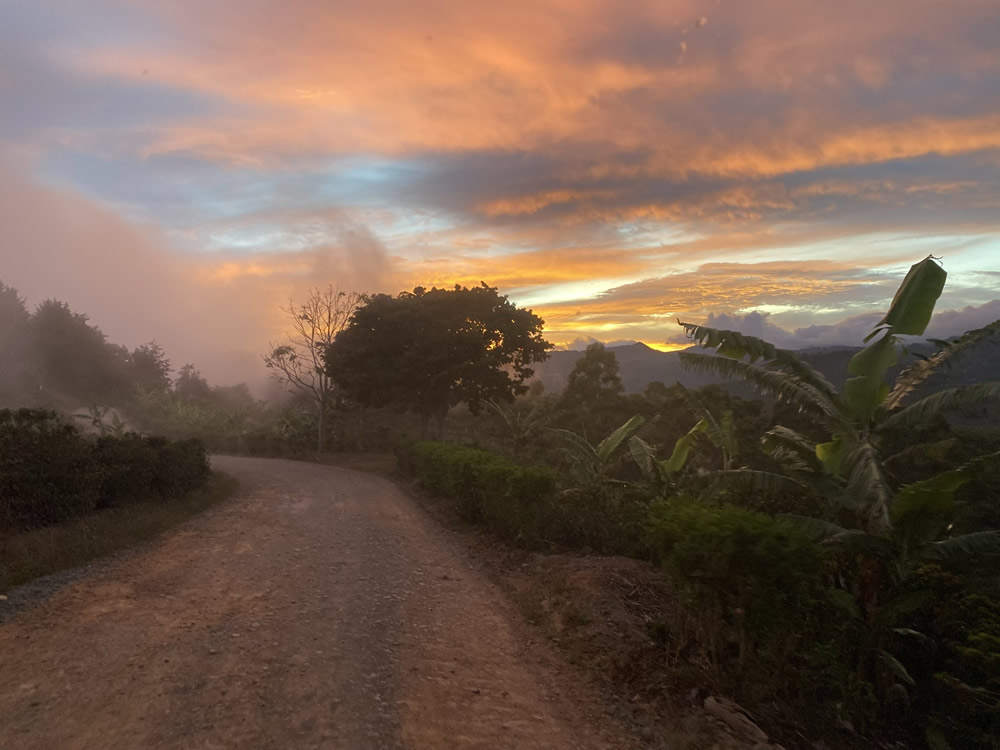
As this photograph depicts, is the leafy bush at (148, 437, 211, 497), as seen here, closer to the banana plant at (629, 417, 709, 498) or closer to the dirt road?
the dirt road

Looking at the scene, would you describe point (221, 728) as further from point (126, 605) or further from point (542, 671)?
point (126, 605)

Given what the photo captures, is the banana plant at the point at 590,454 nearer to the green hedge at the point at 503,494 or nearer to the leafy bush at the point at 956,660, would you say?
the green hedge at the point at 503,494

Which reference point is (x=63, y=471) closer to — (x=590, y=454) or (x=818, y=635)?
(x=590, y=454)

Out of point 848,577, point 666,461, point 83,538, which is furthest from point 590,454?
point 83,538

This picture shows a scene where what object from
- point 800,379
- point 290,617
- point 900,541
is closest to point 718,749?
point 900,541

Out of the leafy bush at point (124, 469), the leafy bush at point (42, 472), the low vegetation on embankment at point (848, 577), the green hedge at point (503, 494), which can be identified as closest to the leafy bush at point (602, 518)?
the green hedge at point (503, 494)

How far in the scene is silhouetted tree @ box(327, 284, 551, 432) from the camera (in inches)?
1182

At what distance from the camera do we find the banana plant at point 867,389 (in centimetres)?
609

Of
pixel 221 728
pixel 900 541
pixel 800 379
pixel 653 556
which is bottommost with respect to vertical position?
pixel 653 556

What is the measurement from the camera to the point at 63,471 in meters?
10.4

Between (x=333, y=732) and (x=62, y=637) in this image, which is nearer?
(x=333, y=732)

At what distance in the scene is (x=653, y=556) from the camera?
9078mm

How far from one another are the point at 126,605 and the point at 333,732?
4225 millimetres

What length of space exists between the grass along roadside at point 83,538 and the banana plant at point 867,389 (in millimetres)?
9554
